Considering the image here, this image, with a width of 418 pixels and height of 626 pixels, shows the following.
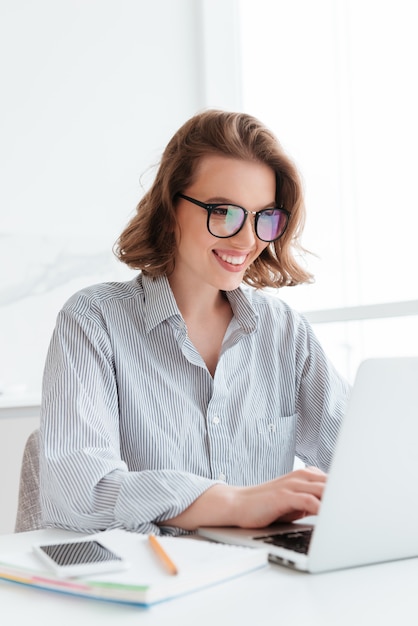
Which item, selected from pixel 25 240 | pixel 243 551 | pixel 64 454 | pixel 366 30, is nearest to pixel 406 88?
pixel 366 30

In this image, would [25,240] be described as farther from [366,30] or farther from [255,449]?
[255,449]

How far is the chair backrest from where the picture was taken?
5.30ft

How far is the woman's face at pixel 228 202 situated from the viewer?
1648 millimetres

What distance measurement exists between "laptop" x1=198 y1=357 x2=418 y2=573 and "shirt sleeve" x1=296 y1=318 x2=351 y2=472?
2.22 ft

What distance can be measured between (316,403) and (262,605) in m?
0.93

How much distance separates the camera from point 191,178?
171 cm

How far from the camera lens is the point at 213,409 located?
1.61 metres

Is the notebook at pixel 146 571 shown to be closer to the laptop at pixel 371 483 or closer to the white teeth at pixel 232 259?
the laptop at pixel 371 483

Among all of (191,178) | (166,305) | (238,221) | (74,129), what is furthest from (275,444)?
(74,129)

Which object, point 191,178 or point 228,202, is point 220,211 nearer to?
point 228,202

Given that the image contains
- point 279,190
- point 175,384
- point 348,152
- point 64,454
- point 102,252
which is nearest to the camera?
point 64,454

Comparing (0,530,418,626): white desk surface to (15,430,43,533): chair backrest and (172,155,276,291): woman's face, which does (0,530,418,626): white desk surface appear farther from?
(172,155,276,291): woman's face

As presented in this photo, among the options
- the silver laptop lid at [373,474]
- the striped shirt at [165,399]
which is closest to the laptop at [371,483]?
the silver laptop lid at [373,474]

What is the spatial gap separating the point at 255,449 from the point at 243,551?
72cm
